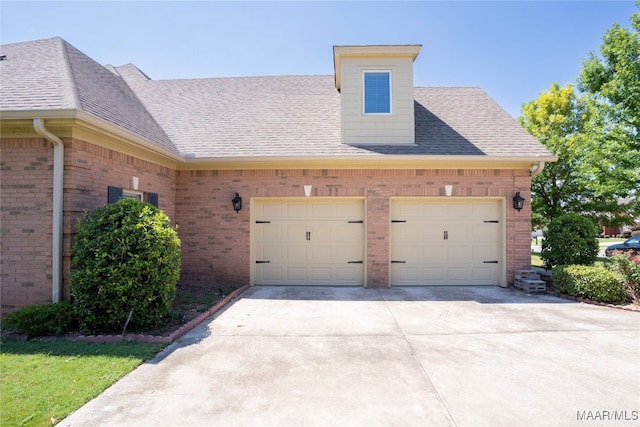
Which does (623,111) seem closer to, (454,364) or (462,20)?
(462,20)

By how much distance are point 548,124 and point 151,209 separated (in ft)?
50.9

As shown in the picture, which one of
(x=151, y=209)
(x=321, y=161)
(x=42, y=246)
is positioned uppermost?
→ (x=321, y=161)

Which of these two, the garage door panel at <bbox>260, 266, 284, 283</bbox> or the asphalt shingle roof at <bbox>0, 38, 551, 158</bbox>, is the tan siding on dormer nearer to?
the asphalt shingle roof at <bbox>0, 38, 551, 158</bbox>

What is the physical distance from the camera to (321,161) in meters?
7.53

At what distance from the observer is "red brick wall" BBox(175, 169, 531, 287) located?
7699 millimetres

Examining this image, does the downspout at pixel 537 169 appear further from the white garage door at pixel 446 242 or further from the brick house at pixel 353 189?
the white garage door at pixel 446 242

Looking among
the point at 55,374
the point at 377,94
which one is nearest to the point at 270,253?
the point at 55,374

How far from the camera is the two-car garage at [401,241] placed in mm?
7844

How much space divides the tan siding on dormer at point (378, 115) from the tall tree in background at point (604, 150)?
6.24 metres

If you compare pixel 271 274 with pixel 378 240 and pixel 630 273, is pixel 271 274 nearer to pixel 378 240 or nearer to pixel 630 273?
pixel 378 240

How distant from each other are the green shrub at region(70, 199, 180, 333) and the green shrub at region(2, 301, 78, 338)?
0.21m

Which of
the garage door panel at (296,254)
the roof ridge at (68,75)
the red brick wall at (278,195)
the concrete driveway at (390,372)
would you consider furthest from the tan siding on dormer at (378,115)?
the roof ridge at (68,75)

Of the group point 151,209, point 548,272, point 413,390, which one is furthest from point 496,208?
point 151,209

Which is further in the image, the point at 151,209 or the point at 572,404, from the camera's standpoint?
the point at 151,209
